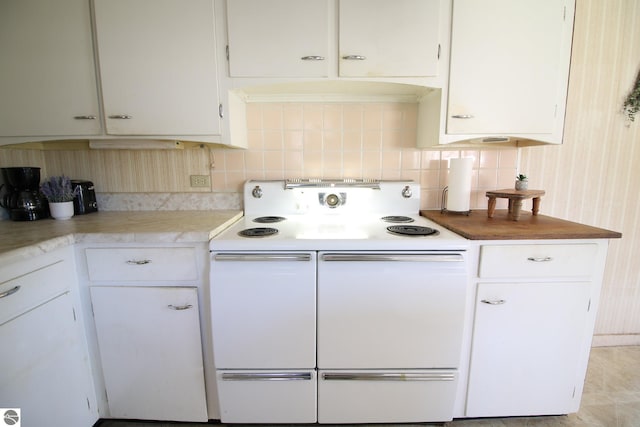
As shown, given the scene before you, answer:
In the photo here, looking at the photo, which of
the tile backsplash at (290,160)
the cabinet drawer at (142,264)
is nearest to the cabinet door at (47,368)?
the cabinet drawer at (142,264)

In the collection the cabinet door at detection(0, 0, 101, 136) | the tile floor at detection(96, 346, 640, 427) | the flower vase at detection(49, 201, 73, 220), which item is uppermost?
the cabinet door at detection(0, 0, 101, 136)

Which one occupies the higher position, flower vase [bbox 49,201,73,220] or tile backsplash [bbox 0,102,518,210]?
tile backsplash [bbox 0,102,518,210]

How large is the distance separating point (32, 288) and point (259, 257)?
0.82m

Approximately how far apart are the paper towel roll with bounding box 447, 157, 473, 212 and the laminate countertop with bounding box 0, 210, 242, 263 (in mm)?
1264

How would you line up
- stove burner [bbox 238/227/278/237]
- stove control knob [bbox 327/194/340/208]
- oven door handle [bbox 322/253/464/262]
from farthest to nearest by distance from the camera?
1. stove control knob [bbox 327/194/340/208]
2. stove burner [bbox 238/227/278/237]
3. oven door handle [bbox 322/253/464/262]

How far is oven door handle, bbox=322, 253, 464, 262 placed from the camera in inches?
42.5

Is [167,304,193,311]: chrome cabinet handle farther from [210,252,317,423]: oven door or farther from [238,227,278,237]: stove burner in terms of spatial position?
[238,227,278,237]: stove burner

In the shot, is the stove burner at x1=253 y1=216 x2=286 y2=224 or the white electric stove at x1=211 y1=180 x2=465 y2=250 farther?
the stove burner at x1=253 y1=216 x2=286 y2=224

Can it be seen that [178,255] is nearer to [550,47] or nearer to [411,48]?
[411,48]

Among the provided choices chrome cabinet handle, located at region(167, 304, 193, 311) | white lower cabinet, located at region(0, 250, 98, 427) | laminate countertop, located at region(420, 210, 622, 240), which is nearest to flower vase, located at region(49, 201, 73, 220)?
white lower cabinet, located at region(0, 250, 98, 427)

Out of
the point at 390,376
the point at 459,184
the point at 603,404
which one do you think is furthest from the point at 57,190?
the point at 603,404

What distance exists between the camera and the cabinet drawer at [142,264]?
1143 millimetres

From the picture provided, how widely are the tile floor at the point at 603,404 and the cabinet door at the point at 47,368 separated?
290 millimetres

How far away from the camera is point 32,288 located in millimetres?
961
